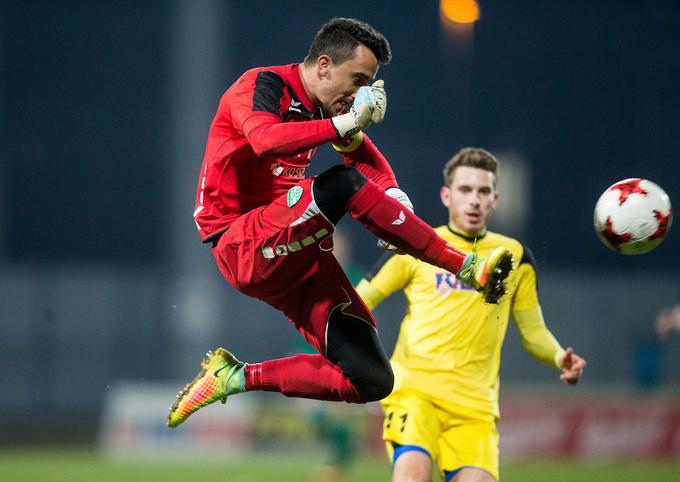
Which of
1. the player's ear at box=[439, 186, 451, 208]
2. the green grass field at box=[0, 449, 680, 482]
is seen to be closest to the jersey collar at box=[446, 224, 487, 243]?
the player's ear at box=[439, 186, 451, 208]

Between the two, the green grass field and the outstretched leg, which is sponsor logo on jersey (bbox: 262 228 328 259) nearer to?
the outstretched leg

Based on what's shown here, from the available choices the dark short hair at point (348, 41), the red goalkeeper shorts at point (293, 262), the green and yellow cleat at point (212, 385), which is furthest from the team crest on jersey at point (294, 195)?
the green and yellow cleat at point (212, 385)

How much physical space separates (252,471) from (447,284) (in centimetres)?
639

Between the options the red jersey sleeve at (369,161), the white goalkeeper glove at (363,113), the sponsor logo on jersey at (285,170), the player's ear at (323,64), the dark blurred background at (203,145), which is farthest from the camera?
the dark blurred background at (203,145)

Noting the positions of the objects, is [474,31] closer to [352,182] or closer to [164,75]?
[164,75]

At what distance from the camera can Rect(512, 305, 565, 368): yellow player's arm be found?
5.96 metres

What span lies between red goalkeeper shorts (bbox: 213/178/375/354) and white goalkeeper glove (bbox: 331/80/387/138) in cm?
35

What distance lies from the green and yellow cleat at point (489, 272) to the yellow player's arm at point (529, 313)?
122cm

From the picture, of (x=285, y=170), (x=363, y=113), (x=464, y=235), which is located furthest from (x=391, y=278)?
(x=363, y=113)

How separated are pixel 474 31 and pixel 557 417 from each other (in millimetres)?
11221

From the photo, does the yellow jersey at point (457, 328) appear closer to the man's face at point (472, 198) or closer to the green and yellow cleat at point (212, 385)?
the man's face at point (472, 198)

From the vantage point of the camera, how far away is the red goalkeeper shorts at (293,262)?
16.3 feet

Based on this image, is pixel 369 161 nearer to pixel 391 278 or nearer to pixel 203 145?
pixel 391 278

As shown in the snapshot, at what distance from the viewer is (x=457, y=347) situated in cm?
597
